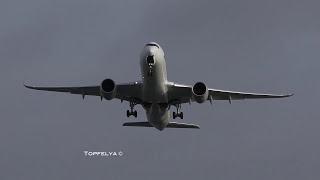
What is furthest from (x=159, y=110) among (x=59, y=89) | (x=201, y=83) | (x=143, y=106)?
(x=59, y=89)

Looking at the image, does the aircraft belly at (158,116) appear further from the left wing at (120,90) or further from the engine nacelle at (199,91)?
the engine nacelle at (199,91)

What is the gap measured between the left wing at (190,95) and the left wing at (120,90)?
8.16 feet

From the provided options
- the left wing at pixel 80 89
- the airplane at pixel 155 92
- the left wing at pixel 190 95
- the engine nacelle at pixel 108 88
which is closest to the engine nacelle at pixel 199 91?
the airplane at pixel 155 92

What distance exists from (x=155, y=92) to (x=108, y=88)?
3.61m

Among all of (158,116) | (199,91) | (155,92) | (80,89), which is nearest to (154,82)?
(155,92)

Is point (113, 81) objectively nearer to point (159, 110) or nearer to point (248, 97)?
point (159, 110)

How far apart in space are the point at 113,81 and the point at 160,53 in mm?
3840

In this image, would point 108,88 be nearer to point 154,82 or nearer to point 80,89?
point 154,82

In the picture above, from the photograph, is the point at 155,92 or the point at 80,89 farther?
the point at 80,89

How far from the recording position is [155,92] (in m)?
49.3

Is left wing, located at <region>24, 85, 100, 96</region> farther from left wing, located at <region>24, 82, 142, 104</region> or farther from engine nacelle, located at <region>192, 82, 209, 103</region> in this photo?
engine nacelle, located at <region>192, 82, 209, 103</region>

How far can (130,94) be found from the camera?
52.3 meters

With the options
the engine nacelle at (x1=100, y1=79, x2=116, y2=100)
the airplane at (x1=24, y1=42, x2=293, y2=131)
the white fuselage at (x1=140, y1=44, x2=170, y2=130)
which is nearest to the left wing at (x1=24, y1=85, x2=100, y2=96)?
the airplane at (x1=24, y1=42, x2=293, y2=131)

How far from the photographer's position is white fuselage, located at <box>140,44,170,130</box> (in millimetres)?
46688
